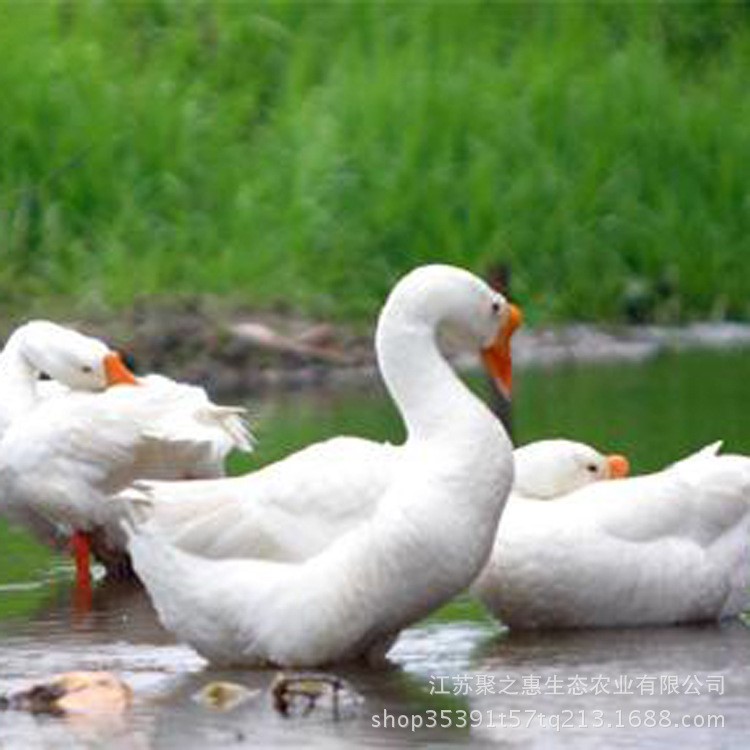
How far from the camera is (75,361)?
46.3ft

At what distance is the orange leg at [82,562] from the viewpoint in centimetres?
1304

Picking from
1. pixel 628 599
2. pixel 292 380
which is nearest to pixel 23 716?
pixel 628 599

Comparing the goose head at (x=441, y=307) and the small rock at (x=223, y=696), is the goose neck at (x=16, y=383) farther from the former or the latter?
the small rock at (x=223, y=696)

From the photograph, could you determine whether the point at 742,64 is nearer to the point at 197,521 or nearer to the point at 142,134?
the point at 142,134

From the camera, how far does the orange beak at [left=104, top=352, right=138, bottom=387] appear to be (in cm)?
1392

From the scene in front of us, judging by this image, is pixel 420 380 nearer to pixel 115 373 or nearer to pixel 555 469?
pixel 555 469

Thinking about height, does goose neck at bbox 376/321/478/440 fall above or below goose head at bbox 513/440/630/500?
above

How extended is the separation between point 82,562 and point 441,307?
8.82 ft

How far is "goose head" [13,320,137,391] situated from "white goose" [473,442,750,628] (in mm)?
2465

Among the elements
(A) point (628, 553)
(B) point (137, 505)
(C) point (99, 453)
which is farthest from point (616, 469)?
(B) point (137, 505)

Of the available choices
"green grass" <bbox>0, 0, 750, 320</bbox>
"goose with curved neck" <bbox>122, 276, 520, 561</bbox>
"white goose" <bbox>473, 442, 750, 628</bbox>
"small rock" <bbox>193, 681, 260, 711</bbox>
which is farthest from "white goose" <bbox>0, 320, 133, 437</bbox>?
"green grass" <bbox>0, 0, 750, 320</bbox>

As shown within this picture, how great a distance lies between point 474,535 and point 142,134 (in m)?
10.7

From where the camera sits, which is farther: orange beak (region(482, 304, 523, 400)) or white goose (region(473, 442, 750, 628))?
white goose (region(473, 442, 750, 628))

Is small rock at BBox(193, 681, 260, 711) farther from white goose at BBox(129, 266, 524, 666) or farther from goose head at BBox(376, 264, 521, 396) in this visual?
goose head at BBox(376, 264, 521, 396)
